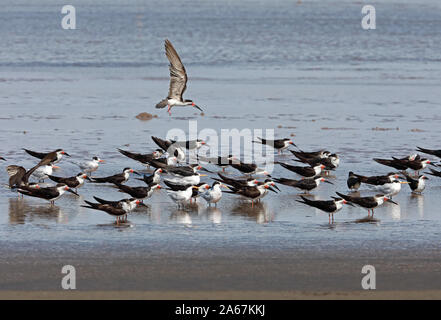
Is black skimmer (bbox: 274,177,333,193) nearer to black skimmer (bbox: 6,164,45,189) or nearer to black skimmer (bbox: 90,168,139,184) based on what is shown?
black skimmer (bbox: 90,168,139,184)

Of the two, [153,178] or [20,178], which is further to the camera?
[153,178]

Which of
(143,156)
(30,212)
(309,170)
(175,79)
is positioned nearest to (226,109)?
(175,79)

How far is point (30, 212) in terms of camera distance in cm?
1237

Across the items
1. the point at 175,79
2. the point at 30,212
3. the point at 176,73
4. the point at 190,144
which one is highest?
the point at 176,73

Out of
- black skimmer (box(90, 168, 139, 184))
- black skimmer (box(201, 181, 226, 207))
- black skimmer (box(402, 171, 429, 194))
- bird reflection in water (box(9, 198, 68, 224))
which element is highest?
black skimmer (box(90, 168, 139, 184))

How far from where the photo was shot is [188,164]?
1680 cm

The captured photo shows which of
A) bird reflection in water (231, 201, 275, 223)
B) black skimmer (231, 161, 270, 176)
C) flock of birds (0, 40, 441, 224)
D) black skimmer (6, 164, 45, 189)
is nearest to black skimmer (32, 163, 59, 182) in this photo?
flock of birds (0, 40, 441, 224)

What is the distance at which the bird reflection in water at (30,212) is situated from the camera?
11.9 meters

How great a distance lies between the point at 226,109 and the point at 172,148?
6.08 meters

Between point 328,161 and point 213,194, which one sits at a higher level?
point 328,161

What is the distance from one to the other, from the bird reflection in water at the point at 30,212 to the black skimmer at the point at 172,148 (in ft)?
13.6

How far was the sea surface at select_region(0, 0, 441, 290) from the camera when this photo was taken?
1139 centimetres

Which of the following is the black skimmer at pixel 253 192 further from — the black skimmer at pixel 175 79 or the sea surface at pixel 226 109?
the black skimmer at pixel 175 79

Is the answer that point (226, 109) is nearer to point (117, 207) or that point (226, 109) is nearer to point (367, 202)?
point (367, 202)
